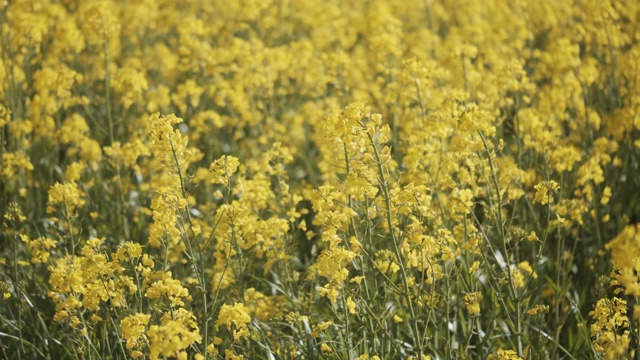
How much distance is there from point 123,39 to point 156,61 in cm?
184

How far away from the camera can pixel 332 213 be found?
377 cm

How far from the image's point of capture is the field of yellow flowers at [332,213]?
12.1 ft

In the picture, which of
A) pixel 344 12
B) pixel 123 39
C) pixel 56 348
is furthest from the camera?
pixel 344 12

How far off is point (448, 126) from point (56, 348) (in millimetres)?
2593

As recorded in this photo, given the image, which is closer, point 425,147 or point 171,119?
point 171,119

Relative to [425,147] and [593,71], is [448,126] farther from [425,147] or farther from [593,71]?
[593,71]

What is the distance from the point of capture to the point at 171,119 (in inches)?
146

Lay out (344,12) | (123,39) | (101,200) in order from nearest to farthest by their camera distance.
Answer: (101,200) < (123,39) < (344,12)

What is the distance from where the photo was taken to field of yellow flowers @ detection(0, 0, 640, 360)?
369 cm

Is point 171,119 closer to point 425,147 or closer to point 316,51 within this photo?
point 425,147

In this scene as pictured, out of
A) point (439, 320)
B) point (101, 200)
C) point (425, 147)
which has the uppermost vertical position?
point (425, 147)

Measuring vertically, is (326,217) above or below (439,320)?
above

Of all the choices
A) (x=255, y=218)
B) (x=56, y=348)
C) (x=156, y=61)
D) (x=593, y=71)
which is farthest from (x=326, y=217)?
(x=156, y=61)

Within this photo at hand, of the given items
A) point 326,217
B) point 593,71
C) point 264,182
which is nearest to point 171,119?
point 326,217
